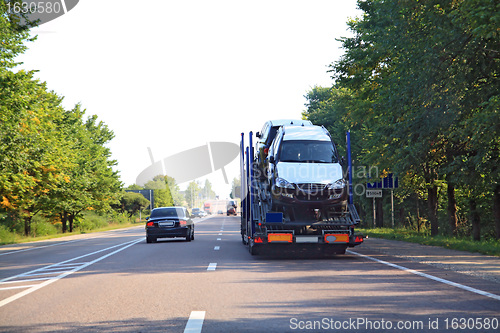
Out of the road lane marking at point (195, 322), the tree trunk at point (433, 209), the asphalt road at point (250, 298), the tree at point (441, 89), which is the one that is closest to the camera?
the road lane marking at point (195, 322)

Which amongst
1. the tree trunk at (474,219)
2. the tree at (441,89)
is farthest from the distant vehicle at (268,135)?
the tree trunk at (474,219)

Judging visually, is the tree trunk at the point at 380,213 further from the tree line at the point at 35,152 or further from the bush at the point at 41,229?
the bush at the point at 41,229

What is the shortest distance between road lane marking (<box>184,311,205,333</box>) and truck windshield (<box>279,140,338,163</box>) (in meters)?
8.86

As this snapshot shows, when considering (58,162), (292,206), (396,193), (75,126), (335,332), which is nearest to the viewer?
(335,332)

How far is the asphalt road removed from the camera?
22.0ft

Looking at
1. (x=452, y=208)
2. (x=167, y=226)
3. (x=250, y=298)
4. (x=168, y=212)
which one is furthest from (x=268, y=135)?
(x=452, y=208)

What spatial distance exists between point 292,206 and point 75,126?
1845 inches

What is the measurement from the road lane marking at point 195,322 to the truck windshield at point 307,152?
8.86m

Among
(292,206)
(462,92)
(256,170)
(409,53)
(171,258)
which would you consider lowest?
(171,258)

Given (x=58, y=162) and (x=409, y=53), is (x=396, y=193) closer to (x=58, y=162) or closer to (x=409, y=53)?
(x=409, y=53)

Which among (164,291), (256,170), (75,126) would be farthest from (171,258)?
(75,126)

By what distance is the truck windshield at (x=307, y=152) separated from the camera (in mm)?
15945

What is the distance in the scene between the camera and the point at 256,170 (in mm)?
17875

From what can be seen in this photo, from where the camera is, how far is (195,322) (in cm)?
687
